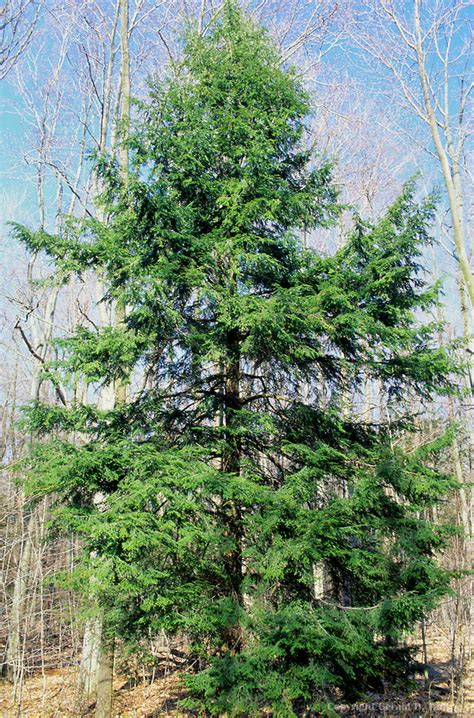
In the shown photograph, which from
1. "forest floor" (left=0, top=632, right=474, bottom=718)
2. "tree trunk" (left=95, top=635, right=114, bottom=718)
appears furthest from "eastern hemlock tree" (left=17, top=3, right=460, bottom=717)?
"tree trunk" (left=95, top=635, right=114, bottom=718)

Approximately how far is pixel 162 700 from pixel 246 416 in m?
5.71

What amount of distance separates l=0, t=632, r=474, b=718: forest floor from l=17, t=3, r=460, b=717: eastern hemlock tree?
1269mm

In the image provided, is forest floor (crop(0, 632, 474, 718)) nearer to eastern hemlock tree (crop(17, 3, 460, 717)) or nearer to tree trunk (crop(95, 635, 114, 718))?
tree trunk (crop(95, 635, 114, 718))

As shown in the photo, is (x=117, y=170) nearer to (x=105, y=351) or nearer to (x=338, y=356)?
(x=105, y=351)

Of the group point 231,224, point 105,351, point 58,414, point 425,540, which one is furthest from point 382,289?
point 58,414

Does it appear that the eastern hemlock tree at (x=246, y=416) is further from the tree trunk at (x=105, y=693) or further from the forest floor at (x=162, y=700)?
the tree trunk at (x=105, y=693)

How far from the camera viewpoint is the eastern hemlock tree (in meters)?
5.00

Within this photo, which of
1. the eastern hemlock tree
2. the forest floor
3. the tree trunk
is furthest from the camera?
the tree trunk

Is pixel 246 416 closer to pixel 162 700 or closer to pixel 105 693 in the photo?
pixel 105 693

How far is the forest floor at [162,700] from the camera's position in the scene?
655cm

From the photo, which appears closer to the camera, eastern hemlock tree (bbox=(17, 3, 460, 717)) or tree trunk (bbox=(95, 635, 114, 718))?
eastern hemlock tree (bbox=(17, 3, 460, 717))

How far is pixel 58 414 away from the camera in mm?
5871

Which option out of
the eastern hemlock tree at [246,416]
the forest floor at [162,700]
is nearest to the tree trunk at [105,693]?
the forest floor at [162,700]

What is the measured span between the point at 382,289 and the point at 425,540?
2.80 m
